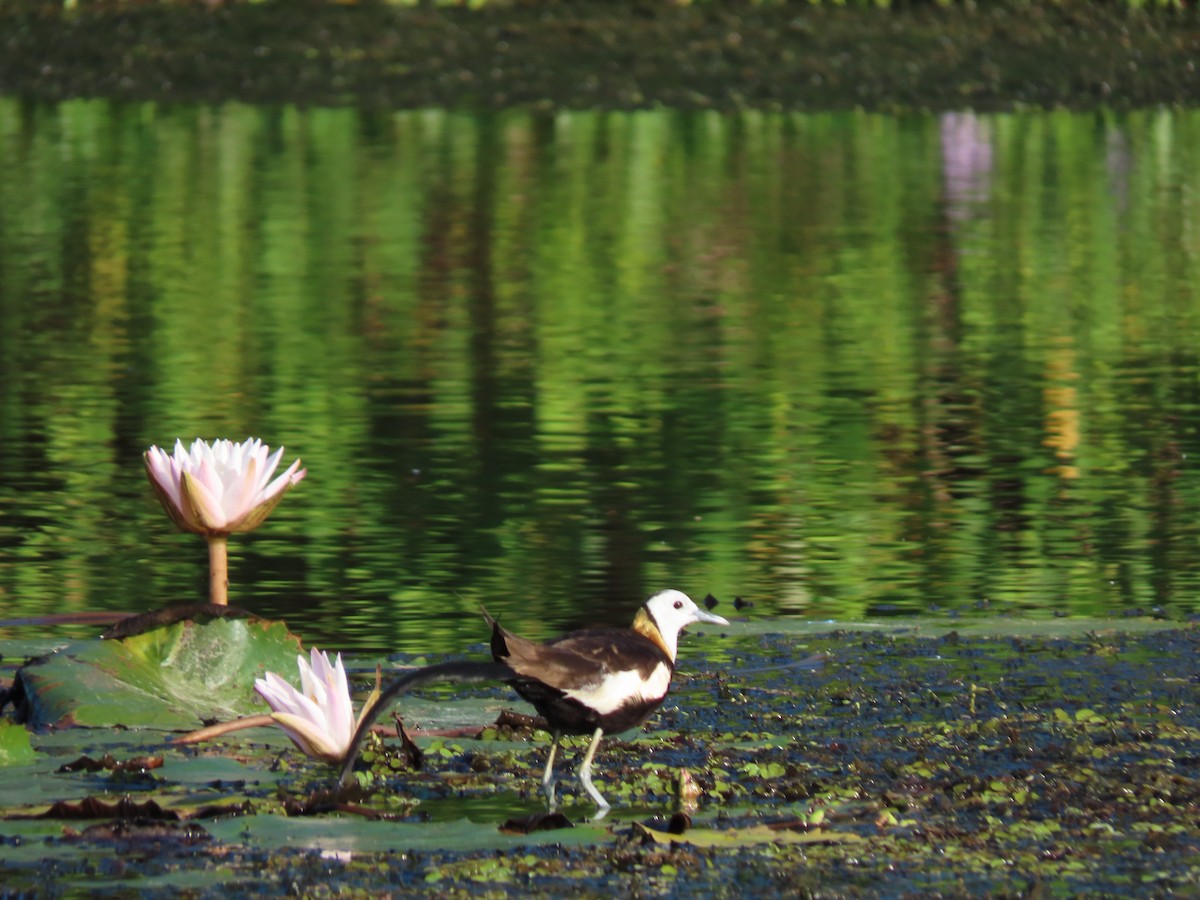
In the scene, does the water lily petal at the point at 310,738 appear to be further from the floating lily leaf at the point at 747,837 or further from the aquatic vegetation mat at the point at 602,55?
the aquatic vegetation mat at the point at 602,55

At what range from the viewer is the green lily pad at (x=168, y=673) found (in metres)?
6.14

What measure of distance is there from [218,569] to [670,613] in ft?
4.46

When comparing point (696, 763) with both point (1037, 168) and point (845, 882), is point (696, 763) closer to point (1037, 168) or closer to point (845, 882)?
point (845, 882)

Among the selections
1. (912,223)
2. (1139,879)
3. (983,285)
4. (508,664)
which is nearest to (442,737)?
(508,664)

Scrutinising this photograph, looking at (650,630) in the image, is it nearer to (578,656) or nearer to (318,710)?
(578,656)

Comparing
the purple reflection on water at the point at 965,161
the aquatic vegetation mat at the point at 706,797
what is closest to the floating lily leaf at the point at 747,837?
the aquatic vegetation mat at the point at 706,797

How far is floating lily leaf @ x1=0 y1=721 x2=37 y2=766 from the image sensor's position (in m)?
5.69

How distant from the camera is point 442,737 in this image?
6086 millimetres

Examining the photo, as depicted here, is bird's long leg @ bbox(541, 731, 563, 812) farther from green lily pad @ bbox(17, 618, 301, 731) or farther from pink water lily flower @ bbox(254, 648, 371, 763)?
green lily pad @ bbox(17, 618, 301, 731)

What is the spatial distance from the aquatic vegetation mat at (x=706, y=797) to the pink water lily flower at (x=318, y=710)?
103 mm

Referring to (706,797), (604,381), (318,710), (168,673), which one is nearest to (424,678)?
(318,710)

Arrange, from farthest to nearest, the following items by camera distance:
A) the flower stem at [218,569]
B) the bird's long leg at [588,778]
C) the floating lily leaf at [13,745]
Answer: the flower stem at [218,569], the floating lily leaf at [13,745], the bird's long leg at [588,778]

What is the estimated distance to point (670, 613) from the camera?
18.3 feet

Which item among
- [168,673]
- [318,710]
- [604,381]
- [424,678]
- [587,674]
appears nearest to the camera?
[587,674]
